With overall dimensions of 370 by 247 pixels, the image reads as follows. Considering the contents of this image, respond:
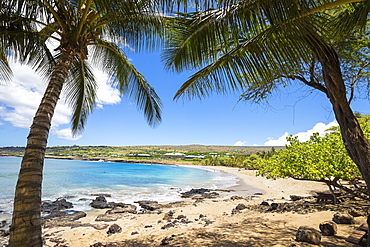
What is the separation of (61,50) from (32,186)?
81.5 inches

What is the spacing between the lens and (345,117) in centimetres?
316

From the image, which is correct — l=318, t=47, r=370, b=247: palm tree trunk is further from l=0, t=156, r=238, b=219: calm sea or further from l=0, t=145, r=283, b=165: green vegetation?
l=0, t=145, r=283, b=165: green vegetation

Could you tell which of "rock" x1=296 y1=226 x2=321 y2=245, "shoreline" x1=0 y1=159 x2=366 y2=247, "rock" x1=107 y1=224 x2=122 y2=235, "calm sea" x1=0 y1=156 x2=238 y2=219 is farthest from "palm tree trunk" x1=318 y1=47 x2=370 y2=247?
"calm sea" x1=0 y1=156 x2=238 y2=219

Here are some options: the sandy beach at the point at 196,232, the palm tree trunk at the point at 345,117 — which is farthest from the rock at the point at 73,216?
the palm tree trunk at the point at 345,117

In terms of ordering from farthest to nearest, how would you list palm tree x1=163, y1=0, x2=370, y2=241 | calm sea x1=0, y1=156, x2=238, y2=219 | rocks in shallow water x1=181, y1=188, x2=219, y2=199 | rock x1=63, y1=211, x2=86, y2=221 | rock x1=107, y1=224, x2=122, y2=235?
rocks in shallow water x1=181, y1=188, x2=219, y2=199
calm sea x1=0, y1=156, x2=238, y2=219
rock x1=63, y1=211, x2=86, y2=221
rock x1=107, y1=224, x2=122, y2=235
palm tree x1=163, y1=0, x2=370, y2=241

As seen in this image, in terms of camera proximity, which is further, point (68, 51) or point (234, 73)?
point (68, 51)

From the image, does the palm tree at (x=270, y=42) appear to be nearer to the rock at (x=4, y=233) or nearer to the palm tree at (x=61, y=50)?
the palm tree at (x=61, y=50)

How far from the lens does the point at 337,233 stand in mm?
4402

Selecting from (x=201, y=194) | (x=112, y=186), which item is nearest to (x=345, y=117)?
(x=201, y=194)

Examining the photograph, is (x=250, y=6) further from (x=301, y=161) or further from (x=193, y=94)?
(x=301, y=161)

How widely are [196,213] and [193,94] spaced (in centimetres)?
691

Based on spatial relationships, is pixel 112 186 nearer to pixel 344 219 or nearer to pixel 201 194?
pixel 201 194

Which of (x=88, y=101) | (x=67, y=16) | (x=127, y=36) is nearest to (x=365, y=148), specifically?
(x=127, y=36)

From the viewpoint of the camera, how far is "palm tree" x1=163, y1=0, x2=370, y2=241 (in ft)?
6.21
